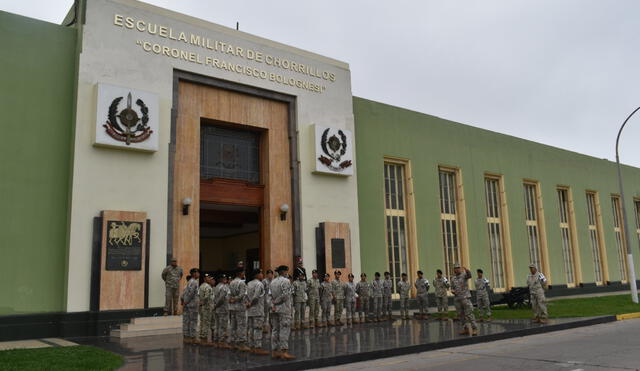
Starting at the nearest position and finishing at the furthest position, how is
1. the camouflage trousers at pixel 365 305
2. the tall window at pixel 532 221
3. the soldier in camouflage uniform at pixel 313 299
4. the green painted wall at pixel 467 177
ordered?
the soldier in camouflage uniform at pixel 313 299, the camouflage trousers at pixel 365 305, the green painted wall at pixel 467 177, the tall window at pixel 532 221

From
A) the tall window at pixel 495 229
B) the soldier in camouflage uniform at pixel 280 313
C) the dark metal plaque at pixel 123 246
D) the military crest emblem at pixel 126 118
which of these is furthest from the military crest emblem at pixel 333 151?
the tall window at pixel 495 229

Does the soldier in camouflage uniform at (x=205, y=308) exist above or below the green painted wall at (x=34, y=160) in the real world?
below

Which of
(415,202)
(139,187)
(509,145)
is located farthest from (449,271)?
(139,187)

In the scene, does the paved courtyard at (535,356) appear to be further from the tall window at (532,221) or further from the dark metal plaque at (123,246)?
the tall window at (532,221)

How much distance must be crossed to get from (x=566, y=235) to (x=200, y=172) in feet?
72.4

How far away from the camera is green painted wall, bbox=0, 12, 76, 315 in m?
14.2

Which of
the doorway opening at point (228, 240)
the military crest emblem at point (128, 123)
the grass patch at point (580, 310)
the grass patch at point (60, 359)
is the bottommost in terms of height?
the grass patch at point (60, 359)

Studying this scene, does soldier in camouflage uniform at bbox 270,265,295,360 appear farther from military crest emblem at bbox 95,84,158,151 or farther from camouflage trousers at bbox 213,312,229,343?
military crest emblem at bbox 95,84,158,151

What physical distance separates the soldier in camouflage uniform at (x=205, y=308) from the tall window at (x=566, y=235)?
22905mm

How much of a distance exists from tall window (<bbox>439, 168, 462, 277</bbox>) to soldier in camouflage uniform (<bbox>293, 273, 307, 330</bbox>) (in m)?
9.75

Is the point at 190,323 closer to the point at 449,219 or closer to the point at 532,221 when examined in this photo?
the point at 449,219

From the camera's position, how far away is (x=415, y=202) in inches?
915

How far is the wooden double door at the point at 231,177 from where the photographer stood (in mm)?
16703

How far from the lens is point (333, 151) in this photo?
2005cm
